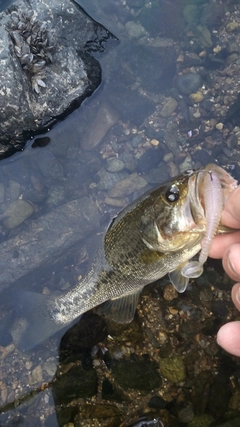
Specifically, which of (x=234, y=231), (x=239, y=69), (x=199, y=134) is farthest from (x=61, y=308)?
(x=239, y=69)

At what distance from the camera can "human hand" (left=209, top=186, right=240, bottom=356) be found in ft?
8.49

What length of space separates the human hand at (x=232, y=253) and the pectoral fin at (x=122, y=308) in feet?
4.03

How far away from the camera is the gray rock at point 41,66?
428cm

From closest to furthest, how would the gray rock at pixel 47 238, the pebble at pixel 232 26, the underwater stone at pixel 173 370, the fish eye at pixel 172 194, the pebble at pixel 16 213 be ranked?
the fish eye at pixel 172 194
the underwater stone at pixel 173 370
the gray rock at pixel 47 238
the pebble at pixel 16 213
the pebble at pixel 232 26

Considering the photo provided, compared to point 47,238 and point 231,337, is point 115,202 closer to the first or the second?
point 47,238

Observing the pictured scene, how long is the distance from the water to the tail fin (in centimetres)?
29

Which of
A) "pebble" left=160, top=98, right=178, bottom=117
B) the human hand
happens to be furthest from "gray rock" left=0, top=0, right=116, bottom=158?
the human hand

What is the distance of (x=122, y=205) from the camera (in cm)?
488

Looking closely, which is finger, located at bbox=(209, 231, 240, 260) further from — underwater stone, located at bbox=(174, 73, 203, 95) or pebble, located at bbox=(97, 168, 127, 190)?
underwater stone, located at bbox=(174, 73, 203, 95)

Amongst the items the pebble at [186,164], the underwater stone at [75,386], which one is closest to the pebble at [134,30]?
the pebble at [186,164]

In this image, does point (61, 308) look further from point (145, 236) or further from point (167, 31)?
point (167, 31)

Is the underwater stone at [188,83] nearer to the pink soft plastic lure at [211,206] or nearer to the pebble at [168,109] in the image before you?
the pebble at [168,109]

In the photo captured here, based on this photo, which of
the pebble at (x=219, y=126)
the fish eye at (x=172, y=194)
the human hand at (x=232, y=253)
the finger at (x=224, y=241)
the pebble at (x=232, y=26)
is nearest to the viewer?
the human hand at (x=232, y=253)

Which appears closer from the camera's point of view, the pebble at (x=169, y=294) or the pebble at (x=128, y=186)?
the pebble at (x=169, y=294)
